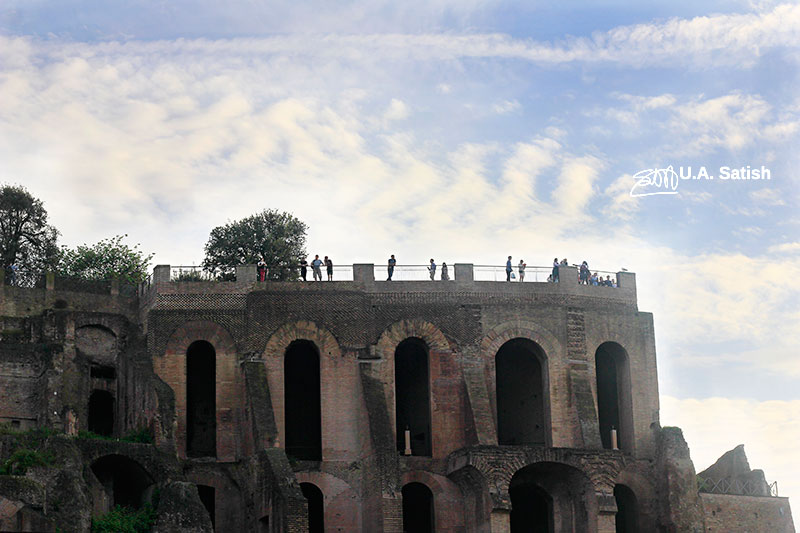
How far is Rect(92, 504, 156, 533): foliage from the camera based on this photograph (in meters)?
42.4

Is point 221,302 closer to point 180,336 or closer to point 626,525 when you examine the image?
point 180,336

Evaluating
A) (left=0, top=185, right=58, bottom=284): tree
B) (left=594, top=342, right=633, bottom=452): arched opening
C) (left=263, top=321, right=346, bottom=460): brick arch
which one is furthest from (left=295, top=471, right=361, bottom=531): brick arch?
(left=0, top=185, right=58, bottom=284): tree

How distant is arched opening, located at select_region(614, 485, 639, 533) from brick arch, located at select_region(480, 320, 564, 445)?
2.95 m

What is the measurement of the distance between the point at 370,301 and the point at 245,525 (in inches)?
339

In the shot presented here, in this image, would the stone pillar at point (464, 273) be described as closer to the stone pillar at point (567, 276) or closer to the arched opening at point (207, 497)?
the stone pillar at point (567, 276)

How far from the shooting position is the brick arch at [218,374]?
4819 cm

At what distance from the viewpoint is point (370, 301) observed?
5003 centimetres

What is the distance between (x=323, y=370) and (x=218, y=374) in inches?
135

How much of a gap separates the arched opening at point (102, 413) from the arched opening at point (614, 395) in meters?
16.6

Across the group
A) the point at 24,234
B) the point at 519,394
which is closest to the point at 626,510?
the point at 519,394

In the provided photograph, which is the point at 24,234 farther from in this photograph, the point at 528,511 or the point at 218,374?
the point at 528,511

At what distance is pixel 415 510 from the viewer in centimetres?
5056

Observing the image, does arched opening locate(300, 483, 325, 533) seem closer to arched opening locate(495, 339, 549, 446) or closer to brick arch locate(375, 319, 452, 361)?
brick arch locate(375, 319, 452, 361)

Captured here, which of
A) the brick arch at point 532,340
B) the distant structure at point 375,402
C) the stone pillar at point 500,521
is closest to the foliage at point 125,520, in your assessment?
the distant structure at point 375,402
